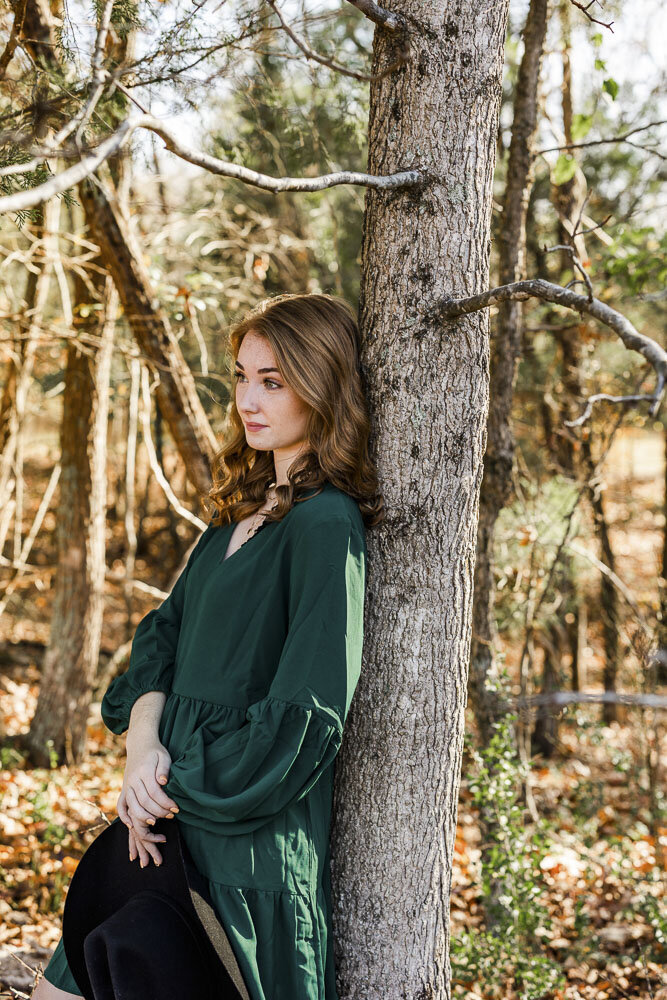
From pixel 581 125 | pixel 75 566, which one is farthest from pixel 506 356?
pixel 75 566

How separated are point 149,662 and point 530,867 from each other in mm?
1583

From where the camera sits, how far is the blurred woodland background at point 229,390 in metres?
2.75

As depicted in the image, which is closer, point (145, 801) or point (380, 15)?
point (145, 801)

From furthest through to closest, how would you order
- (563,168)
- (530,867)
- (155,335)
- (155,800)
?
1. (155,335)
2. (563,168)
3. (530,867)
4. (155,800)

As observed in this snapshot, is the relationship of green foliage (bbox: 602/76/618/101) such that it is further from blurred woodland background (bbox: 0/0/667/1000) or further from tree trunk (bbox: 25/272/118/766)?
tree trunk (bbox: 25/272/118/766)

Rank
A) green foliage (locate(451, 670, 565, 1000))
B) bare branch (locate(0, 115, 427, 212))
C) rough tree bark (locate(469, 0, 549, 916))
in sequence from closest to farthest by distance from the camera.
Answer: bare branch (locate(0, 115, 427, 212)) → green foliage (locate(451, 670, 565, 1000)) → rough tree bark (locate(469, 0, 549, 916))

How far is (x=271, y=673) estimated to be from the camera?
6.16 ft

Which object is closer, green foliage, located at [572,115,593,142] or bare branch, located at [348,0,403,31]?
bare branch, located at [348,0,403,31]

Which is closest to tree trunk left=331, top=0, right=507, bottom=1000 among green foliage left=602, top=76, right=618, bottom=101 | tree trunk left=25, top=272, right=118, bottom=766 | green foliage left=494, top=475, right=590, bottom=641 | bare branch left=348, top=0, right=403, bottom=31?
bare branch left=348, top=0, right=403, bottom=31

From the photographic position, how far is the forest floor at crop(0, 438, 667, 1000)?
2.80 metres

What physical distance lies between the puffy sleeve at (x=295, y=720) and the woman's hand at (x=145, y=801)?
33 millimetres

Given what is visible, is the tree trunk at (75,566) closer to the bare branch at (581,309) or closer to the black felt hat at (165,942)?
the black felt hat at (165,942)

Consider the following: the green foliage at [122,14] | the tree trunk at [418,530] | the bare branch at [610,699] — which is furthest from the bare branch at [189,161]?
the bare branch at [610,699]

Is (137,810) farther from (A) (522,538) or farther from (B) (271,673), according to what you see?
(A) (522,538)
